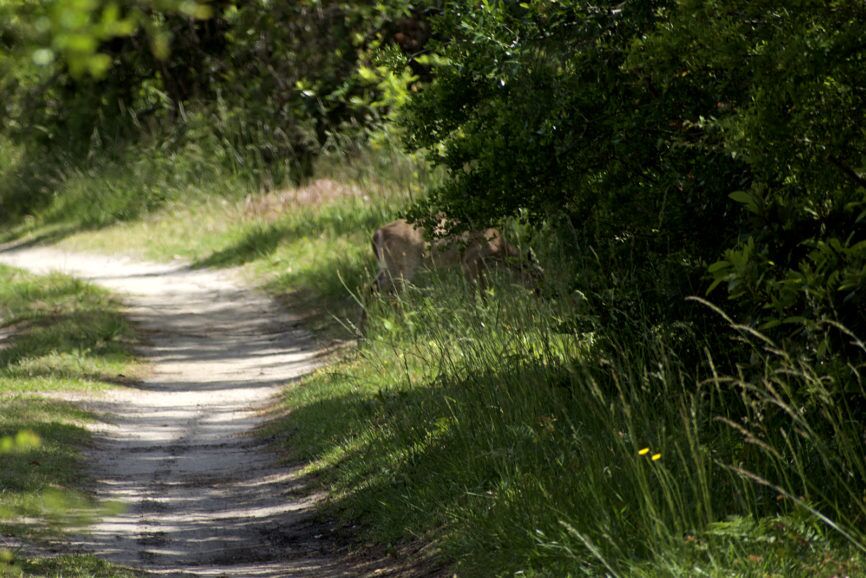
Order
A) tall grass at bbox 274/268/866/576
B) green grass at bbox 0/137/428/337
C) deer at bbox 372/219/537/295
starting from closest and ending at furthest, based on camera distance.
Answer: tall grass at bbox 274/268/866/576
deer at bbox 372/219/537/295
green grass at bbox 0/137/428/337

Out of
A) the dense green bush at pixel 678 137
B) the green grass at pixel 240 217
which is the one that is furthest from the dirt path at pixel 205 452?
the dense green bush at pixel 678 137

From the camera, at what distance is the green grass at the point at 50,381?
23.6ft

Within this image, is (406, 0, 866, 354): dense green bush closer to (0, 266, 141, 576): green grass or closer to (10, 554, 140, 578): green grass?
(10, 554, 140, 578): green grass

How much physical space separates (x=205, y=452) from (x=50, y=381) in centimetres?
275

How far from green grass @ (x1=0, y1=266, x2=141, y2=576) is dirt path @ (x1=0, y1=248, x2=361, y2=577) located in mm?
259

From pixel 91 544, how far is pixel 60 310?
8463mm

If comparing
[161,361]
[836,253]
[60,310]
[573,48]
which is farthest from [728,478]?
[60,310]

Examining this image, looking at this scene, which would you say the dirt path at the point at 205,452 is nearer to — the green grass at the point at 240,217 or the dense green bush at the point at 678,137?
the green grass at the point at 240,217

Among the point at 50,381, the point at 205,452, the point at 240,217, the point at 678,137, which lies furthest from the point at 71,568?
the point at 240,217

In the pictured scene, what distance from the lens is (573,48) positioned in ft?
24.1

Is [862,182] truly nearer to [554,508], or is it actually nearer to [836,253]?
[836,253]

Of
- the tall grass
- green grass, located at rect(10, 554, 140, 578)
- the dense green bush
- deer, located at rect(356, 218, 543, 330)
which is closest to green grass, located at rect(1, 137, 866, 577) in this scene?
the tall grass

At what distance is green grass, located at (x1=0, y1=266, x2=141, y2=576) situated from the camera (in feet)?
23.6

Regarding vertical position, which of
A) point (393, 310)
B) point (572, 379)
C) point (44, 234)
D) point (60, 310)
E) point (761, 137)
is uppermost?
point (761, 137)
